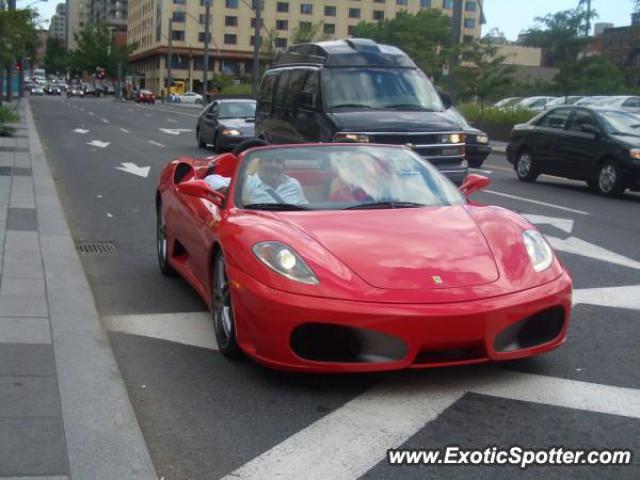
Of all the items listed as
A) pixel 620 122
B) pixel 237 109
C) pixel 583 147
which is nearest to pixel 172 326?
pixel 583 147

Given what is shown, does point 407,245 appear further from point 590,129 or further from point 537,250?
point 590,129

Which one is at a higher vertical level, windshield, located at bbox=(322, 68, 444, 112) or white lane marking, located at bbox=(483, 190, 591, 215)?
windshield, located at bbox=(322, 68, 444, 112)

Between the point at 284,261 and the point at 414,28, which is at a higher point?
the point at 414,28

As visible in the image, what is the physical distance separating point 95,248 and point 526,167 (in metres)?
10.7

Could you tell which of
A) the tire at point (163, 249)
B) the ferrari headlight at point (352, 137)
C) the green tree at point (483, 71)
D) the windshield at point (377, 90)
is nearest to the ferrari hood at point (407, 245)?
the tire at point (163, 249)

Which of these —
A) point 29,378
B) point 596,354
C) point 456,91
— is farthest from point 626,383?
point 456,91

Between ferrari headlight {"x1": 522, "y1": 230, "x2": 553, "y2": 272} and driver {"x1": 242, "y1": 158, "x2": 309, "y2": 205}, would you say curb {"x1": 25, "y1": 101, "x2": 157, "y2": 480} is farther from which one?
ferrari headlight {"x1": 522, "y1": 230, "x2": 553, "y2": 272}

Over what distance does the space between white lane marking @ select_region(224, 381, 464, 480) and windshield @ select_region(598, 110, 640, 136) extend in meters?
12.4

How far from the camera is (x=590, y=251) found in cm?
914

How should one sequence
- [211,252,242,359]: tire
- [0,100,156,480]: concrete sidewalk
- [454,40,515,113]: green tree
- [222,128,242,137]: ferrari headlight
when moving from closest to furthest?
[0,100,156,480]: concrete sidewalk, [211,252,242,359]: tire, [222,128,242,137]: ferrari headlight, [454,40,515,113]: green tree

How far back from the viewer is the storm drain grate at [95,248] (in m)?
9.05

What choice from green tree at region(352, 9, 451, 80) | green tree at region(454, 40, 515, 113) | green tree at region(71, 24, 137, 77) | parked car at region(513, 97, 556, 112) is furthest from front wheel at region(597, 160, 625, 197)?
green tree at region(71, 24, 137, 77)

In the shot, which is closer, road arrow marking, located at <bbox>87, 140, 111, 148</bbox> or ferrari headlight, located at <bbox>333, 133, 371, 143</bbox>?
ferrari headlight, located at <bbox>333, 133, 371, 143</bbox>

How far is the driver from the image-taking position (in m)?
5.80
